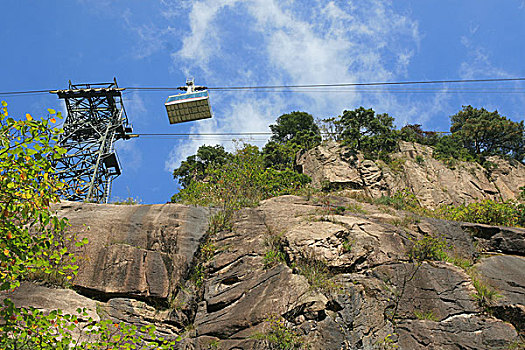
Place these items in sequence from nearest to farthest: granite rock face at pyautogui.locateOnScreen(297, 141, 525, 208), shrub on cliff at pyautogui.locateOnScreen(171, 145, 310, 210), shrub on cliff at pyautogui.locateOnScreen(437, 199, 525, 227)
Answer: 1. shrub on cliff at pyautogui.locateOnScreen(437, 199, 525, 227)
2. shrub on cliff at pyautogui.locateOnScreen(171, 145, 310, 210)
3. granite rock face at pyautogui.locateOnScreen(297, 141, 525, 208)

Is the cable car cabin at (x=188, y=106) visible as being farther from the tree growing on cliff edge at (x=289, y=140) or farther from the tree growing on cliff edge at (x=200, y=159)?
the tree growing on cliff edge at (x=200, y=159)

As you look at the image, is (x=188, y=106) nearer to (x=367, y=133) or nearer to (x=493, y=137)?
(x=367, y=133)

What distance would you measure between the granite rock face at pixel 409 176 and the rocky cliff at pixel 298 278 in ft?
30.2

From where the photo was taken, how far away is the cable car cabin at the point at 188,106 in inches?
642

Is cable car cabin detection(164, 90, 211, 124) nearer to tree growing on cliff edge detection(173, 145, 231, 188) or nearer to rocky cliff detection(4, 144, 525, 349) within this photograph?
rocky cliff detection(4, 144, 525, 349)

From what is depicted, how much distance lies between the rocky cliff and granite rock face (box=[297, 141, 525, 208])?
30.2 feet

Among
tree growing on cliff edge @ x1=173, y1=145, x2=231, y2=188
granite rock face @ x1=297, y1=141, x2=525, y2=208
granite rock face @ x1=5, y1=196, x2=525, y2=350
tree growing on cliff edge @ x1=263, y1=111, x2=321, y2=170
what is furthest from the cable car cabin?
tree growing on cliff edge @ x1=173, y1=145, x2=231, y2=188

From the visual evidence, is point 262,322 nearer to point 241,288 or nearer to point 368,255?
point 241,288

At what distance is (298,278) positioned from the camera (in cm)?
1116

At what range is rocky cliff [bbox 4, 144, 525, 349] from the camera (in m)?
10.1

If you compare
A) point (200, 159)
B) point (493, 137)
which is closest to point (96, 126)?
point (200, 159)

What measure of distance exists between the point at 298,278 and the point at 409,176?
16.6 m

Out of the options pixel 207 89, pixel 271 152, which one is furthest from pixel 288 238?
pixel 271 152

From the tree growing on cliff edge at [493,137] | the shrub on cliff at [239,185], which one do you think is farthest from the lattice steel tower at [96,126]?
the tree growing on cliff edge at [493,137]
